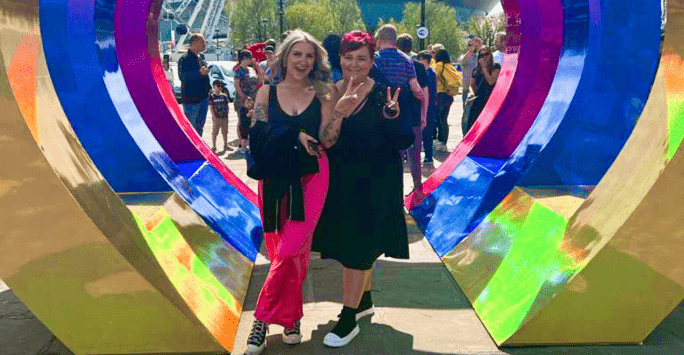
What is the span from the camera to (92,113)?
5.90m

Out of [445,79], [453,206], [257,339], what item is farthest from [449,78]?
[257,339]

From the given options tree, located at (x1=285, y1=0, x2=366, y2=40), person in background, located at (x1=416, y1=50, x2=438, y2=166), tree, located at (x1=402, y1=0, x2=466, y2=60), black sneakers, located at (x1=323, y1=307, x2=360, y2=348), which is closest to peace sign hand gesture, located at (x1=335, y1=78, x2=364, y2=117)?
black sneakers, located at (x1=323, y1=307, x2=360, y2=348)

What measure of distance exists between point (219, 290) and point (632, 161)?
7.91 feet

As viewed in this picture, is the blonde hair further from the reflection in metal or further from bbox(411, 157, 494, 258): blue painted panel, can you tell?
bbox(411, 157, 494, 258): blue painted panel

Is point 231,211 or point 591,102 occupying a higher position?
point 591,102

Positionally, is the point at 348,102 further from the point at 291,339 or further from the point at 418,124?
the point at 418,124

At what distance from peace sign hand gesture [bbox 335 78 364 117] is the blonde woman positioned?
159 millimetres

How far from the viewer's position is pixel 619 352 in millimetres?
3977

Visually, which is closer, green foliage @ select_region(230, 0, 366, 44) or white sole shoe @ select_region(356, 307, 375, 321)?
white sole shoe @ select_region(356, 307, 375, 321)

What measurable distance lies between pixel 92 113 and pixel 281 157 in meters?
2.49

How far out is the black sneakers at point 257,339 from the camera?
4020 millimetres

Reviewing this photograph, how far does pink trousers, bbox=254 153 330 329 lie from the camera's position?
4.06 metres

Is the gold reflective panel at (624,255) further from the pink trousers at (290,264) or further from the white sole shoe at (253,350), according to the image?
the white sole shoe at (253,350)

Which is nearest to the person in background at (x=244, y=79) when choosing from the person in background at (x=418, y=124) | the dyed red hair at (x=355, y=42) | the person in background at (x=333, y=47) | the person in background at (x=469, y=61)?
the person in background at (x=469, y=61)
